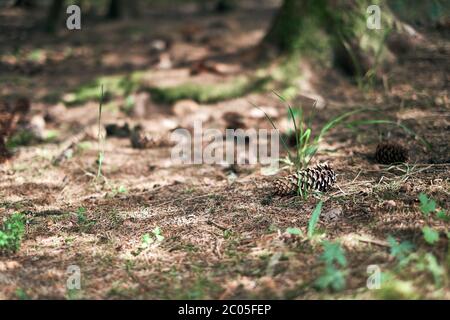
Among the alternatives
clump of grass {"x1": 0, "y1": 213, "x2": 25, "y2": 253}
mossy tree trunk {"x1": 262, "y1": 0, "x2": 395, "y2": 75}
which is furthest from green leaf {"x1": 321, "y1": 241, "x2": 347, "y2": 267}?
mossy tree trunk {"x1": 262, "y1": 0, "x2": 395, "y2": 75}

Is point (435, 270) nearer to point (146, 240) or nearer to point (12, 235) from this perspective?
point (146, 240)

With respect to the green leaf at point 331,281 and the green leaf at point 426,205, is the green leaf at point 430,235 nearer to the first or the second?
the green leaf at point 426,205

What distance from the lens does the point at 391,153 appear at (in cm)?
312

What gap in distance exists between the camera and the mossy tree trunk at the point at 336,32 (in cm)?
457

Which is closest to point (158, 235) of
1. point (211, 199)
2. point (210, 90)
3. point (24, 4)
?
point (211, 199)

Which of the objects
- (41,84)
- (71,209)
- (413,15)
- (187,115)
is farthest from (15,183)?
(413,15)

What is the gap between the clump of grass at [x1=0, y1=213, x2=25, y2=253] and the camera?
2486 mm

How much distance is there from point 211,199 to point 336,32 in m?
2.36

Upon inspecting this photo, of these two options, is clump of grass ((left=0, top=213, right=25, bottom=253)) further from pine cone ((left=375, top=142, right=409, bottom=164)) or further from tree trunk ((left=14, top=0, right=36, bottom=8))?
tree trunk ((left=14, top=0, right=36, bottom=8))

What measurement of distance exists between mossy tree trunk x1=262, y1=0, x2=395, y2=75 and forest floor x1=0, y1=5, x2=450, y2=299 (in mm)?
187
